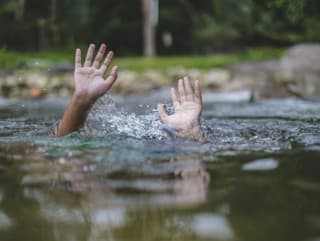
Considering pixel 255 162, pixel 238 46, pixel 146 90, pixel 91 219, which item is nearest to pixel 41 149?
pixel 255 162

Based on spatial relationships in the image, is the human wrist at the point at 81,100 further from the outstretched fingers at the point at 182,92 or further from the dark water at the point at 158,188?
the outstretched fingers at the point at 182,92

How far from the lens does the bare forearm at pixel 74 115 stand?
3127 millimetres

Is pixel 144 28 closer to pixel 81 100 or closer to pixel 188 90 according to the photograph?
pixel 188 90

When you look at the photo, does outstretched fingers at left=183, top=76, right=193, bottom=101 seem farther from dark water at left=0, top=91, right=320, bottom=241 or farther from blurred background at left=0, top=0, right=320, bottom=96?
blurred background at left=0, top=0, right=320, bottom=96

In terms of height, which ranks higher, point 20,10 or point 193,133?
point 20,10

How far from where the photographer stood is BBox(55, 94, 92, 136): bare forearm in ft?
10.3

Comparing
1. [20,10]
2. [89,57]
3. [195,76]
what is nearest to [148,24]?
[20,10]

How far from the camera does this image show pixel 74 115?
10.3 feet

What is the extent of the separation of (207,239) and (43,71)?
10.5 m

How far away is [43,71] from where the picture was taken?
11.3m

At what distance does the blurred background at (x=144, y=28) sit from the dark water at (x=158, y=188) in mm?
15152

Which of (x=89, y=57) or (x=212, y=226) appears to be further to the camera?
(x=89, y=57)

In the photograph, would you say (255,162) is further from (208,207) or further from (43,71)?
(43,71)

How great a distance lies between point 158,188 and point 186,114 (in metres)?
1.44
